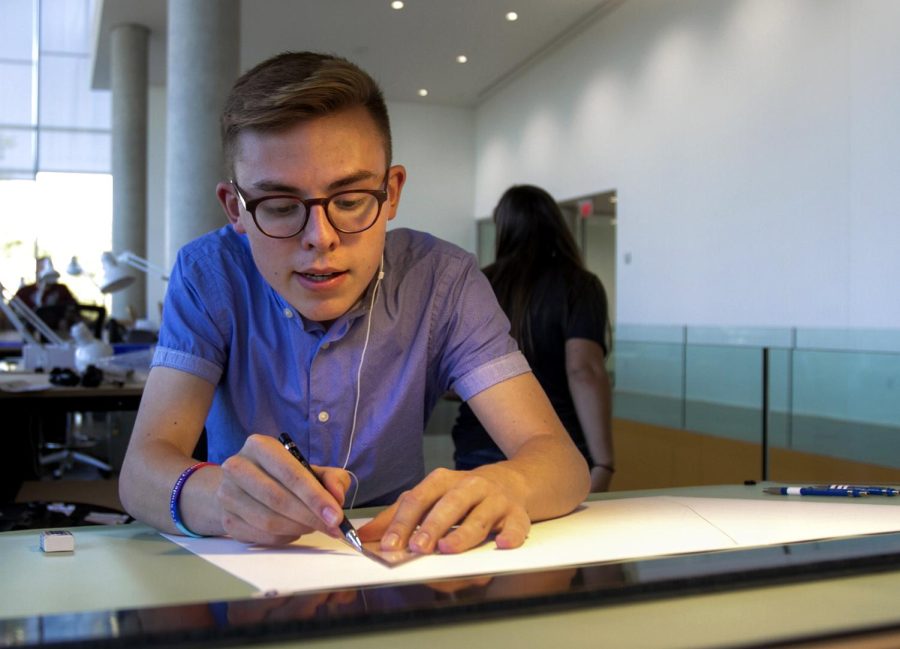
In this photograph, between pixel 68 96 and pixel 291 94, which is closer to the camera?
pixel 291 94

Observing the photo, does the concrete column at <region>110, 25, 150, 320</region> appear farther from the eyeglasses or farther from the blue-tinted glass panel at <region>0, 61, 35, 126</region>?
the eyeglasses

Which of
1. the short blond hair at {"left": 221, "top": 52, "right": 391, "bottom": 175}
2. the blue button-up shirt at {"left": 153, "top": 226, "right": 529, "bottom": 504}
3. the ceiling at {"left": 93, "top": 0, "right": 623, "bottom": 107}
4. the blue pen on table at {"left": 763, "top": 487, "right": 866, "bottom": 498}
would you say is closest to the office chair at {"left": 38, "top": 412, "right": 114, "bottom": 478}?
the blue button-up shirt at {"left": 153, "top": 226, "right": 529, "bottom": 504}

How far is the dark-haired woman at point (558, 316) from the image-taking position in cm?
262

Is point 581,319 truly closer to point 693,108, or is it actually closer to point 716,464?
point 716,464

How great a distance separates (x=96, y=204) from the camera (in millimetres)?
13969

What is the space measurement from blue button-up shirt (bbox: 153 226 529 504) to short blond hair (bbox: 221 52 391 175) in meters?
0.21

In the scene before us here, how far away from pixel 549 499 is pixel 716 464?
3811 mm

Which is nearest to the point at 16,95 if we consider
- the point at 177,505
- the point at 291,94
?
the point at 291,94

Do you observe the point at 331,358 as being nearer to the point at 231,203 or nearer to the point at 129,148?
the point at 231,203

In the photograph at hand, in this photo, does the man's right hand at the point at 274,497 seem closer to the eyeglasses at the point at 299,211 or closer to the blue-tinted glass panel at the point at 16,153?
the eyeglasses at the point at 299,211

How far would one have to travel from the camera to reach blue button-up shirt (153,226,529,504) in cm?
139

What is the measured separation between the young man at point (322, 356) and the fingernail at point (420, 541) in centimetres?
2

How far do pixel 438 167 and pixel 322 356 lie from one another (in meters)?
13.1

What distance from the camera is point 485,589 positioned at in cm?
71
